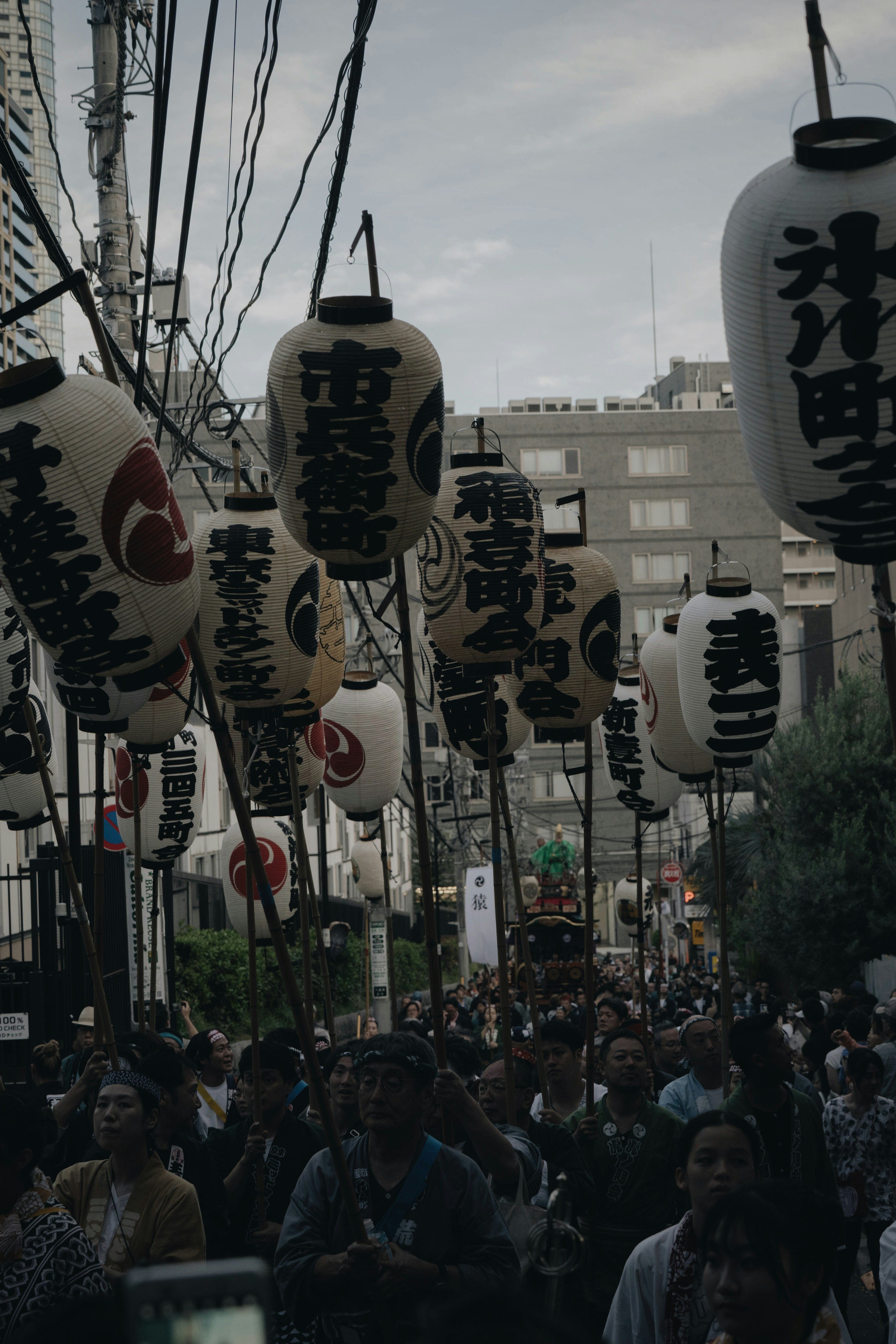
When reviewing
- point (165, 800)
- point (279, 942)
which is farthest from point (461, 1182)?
point (165, 800)

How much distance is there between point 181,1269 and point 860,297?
343 cm

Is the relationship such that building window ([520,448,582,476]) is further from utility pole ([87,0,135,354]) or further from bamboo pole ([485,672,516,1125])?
bamboo pole ([485,672,516,1125])

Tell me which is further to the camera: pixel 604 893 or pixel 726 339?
pixel 604 893

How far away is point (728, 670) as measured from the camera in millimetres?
7977

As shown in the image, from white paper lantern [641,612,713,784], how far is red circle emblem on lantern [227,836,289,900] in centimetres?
376

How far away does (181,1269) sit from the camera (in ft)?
2.72

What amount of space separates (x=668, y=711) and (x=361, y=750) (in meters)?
2.39

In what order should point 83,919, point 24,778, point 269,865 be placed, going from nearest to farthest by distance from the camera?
point 83,919, point 24,778, point 269,865

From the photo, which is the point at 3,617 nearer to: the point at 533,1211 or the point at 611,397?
the point at 533,1211

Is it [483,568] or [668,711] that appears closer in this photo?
[483,568]

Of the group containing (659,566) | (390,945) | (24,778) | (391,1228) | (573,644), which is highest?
(659,566)

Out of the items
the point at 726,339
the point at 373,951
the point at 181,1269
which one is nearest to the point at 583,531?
the point at 726,339

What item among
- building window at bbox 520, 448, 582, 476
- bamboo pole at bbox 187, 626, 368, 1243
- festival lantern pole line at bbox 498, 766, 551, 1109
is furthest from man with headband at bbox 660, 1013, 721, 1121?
building window at bbox 520, 448, 582, 476

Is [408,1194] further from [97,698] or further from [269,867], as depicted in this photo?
[269,867]
